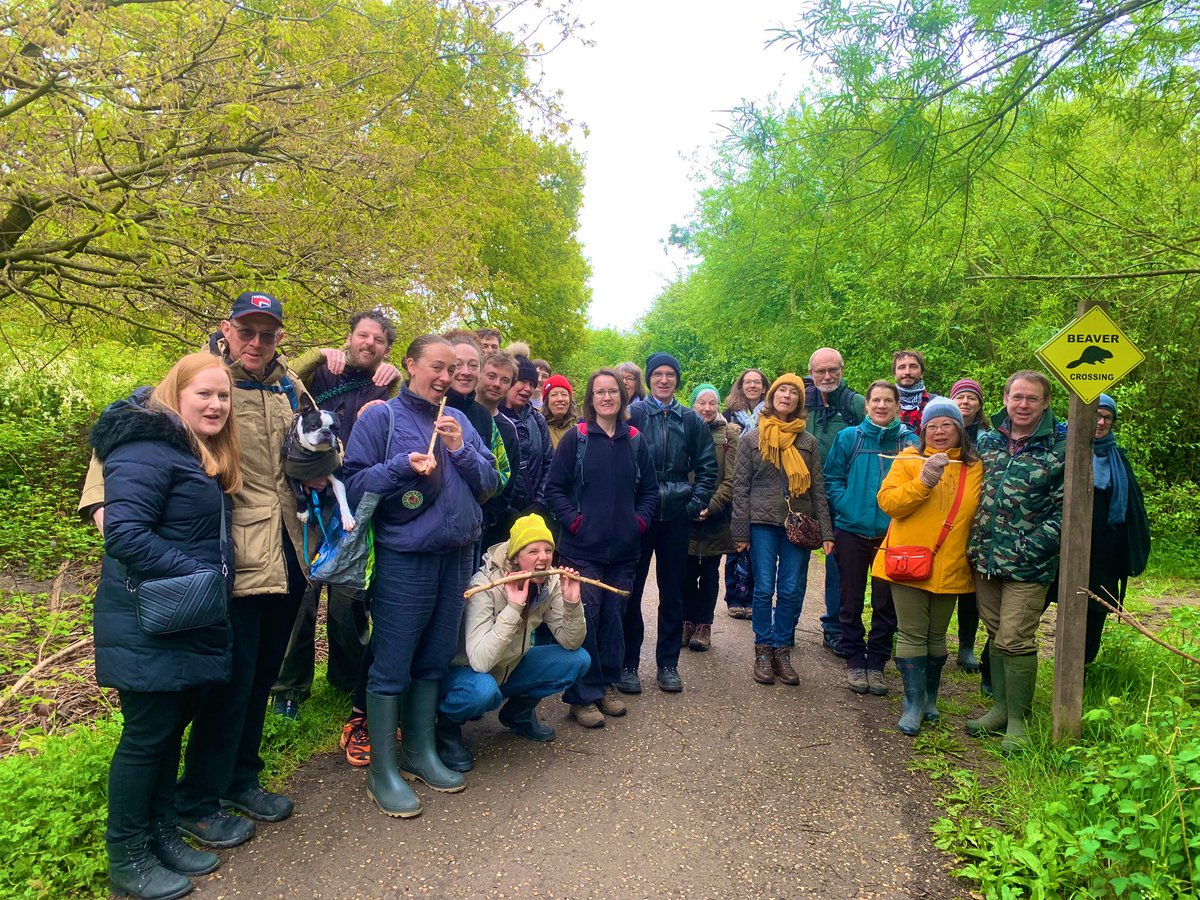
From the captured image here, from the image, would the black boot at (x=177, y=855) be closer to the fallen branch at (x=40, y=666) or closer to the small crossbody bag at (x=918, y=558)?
the fallen branch at (x=40, y=666)

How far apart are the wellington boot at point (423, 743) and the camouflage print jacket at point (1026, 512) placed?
312 centimetres

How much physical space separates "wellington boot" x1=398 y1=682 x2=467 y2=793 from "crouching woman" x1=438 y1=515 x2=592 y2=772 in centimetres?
15

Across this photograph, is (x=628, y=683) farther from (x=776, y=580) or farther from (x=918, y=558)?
(x=918, y=558)

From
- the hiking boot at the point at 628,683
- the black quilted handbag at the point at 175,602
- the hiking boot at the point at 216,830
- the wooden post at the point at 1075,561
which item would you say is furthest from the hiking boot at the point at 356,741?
the wooden post at the point at 1075,561

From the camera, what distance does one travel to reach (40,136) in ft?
15.4

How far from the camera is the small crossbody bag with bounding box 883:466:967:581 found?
4.56 meters

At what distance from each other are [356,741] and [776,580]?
3.02 meters

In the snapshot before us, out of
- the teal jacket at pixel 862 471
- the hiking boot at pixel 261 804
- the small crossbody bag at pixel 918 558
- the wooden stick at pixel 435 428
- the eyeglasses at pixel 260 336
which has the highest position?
the eyeglasses at pixel 260 336

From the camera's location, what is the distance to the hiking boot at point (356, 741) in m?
3.88

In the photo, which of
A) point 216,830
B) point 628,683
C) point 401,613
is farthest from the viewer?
point 628,683

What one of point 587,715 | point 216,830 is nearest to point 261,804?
point 216,830

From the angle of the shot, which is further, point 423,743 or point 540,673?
point 540,673

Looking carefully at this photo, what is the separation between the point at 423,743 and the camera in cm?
372

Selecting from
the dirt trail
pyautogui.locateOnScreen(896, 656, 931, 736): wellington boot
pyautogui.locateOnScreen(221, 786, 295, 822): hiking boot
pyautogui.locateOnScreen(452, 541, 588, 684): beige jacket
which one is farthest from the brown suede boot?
pyautogui.locateOnScreen(221, 786, 295, 822): hiking boot
